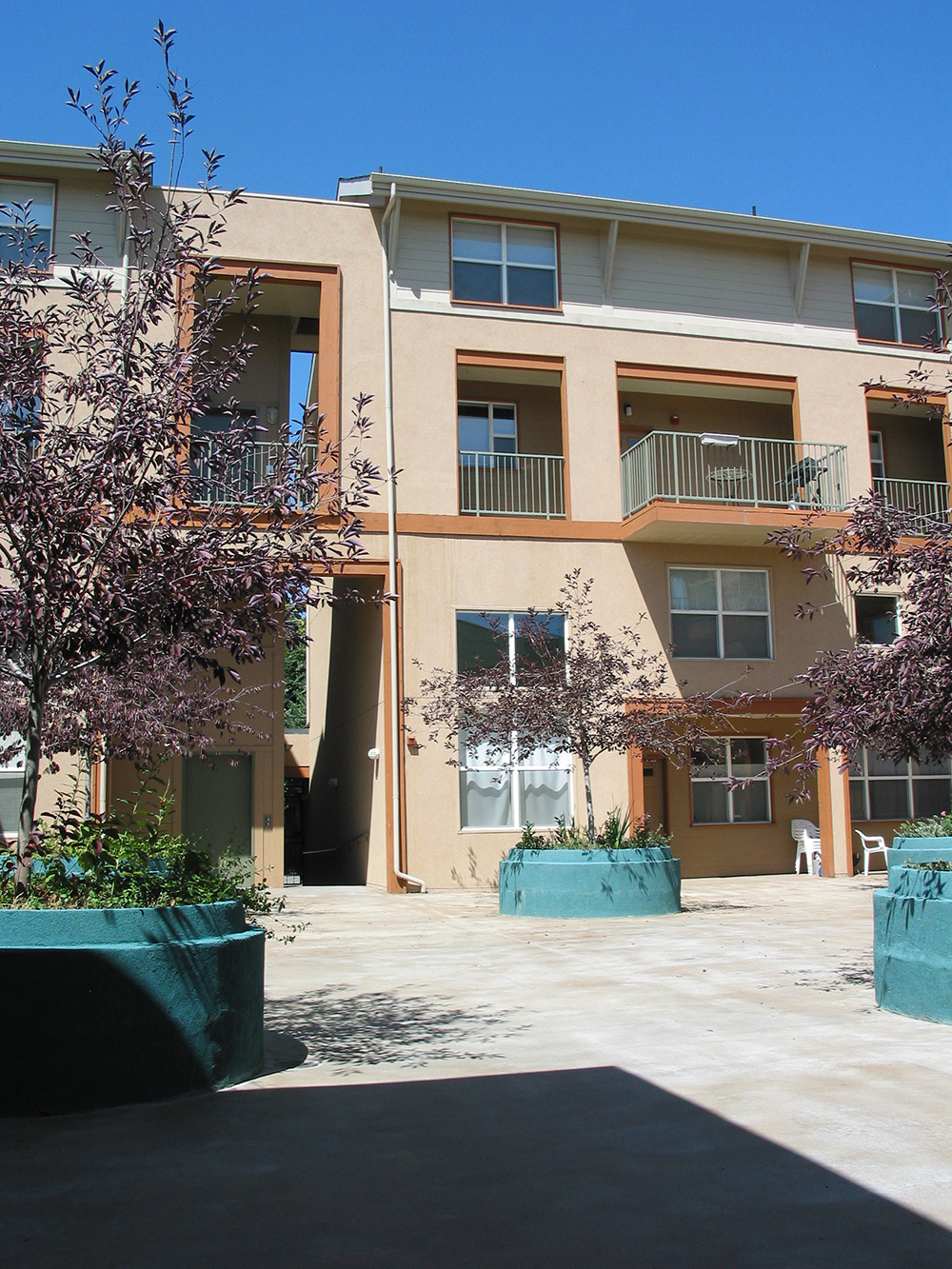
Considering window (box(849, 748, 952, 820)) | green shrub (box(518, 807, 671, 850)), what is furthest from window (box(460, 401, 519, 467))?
window (box(849, 748, 952, 820))

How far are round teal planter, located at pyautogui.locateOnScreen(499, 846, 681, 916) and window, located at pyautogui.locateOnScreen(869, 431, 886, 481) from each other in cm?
1203

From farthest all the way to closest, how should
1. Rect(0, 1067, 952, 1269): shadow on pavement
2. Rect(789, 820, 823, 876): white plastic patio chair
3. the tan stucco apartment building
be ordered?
Rect(789, 820, 823, 876): white plastic patio chair < the tan stucco apartment building < Rect(0, 1067, 952, 1269): shadow on pavement

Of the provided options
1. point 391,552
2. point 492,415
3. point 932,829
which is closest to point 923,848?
point 932,829

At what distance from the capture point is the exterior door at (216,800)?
18.4 m

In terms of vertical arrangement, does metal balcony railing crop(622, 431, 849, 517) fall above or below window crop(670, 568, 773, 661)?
above

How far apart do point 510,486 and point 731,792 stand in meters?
6.83

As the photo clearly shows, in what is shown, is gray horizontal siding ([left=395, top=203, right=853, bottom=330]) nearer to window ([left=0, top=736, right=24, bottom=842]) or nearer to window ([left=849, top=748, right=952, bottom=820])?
window ([left=849, top=748, right=952, bottom=820])

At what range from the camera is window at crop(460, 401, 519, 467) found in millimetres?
20344

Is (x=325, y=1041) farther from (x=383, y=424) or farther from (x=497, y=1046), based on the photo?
(x=383, y=424)

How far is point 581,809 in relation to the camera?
18.4 metres

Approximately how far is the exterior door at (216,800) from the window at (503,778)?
3.63 metres

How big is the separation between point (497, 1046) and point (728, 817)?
48.8 ft

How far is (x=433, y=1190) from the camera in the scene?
13.2 ft

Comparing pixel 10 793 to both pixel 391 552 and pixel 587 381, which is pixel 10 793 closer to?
pixel 391 552
